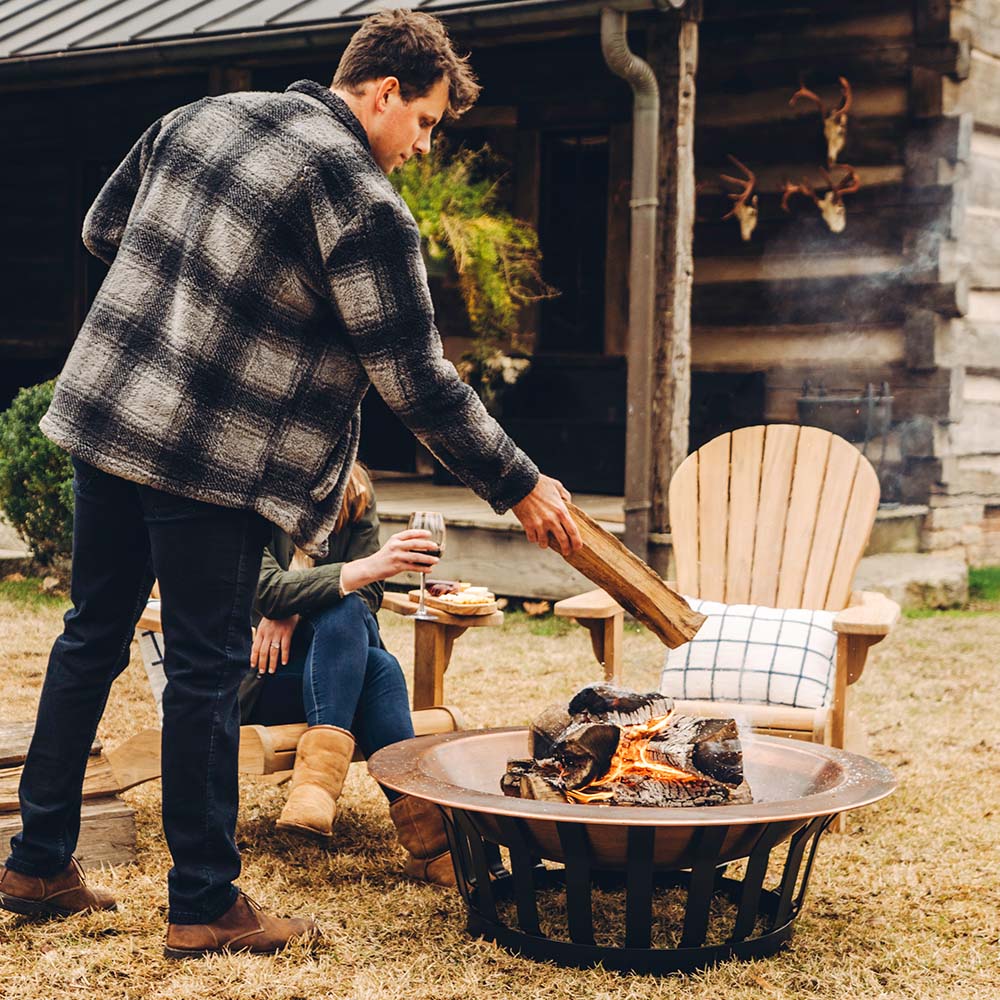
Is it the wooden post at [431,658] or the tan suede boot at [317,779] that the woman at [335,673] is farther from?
the wooden post at [431,658]

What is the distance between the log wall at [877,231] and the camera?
7.71 meters

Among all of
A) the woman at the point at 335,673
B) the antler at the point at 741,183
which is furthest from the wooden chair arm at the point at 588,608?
the antler at the point at 741,183

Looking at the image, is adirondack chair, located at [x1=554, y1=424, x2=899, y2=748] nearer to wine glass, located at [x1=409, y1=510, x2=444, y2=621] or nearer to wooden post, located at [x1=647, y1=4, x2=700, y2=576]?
wine glass, located at [x1=409, y1=510, x2=444, y2=621]

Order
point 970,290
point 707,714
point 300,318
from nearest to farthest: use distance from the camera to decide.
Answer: point 300,318 → point 707,714 → point 970,290

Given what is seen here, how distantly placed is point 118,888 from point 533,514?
4.19 feet

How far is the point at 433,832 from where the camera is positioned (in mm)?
3260

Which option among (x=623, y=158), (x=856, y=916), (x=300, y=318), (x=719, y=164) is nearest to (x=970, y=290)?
(x=719, y=164)

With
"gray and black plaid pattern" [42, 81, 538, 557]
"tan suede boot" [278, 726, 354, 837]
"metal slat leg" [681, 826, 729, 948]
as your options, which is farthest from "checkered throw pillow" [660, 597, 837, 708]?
"gray and black plaid pattern" [42, 81, 538, 557]

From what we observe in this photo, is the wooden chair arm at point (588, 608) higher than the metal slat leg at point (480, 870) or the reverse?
higher

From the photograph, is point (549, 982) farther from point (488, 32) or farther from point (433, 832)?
point (488, 32)

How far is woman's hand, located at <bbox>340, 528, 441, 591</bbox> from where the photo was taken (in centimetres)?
316

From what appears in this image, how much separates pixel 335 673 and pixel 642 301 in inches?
141

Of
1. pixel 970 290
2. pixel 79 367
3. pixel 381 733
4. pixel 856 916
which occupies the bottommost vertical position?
pixel 856 916

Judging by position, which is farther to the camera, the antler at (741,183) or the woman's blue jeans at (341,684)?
the antler at (741,183)
